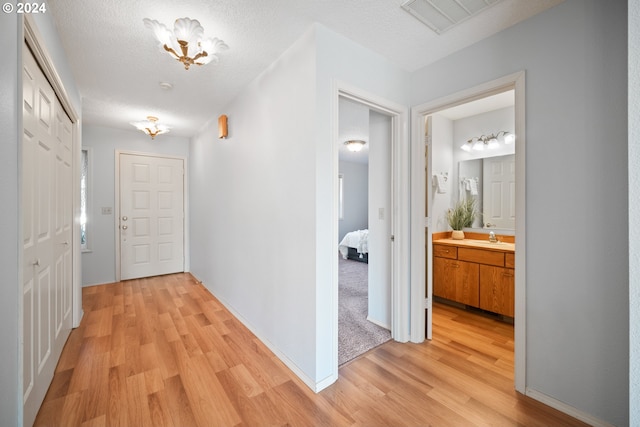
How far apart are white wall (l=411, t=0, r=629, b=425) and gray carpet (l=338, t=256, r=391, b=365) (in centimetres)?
115

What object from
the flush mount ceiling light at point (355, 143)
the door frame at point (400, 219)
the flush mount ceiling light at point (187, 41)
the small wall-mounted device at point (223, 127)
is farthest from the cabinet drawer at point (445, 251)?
the flush mount ceiling light at point (187, 41)

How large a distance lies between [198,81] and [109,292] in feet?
10.5

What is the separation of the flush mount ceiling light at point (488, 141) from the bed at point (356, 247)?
8.55 feet

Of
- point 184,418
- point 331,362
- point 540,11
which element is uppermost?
point 540,11

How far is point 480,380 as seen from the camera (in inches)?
72.9

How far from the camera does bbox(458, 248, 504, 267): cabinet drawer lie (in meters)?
2.76

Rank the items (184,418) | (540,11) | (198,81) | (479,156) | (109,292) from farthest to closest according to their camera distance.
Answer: (109,292) → (479,156) → (198,81) → (540,11) → (184,418)

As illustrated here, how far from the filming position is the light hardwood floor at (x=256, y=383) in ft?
4.99

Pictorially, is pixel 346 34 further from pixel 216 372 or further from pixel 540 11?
pixel 216 372

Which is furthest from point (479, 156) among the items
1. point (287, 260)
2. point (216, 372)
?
point (216, 372)

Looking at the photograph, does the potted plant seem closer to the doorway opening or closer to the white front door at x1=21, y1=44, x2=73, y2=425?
the doorway opening

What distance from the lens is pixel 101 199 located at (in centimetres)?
411

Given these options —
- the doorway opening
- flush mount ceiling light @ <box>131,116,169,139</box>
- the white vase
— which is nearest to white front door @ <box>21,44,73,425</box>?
flush mount ceiling light @ <box>131,116,169,139</box>

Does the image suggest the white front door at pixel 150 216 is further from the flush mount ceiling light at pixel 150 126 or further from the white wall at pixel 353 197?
the white wall at pixel 353 197
